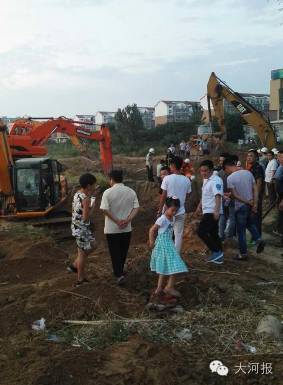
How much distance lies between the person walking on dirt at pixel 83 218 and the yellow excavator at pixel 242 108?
13.2m

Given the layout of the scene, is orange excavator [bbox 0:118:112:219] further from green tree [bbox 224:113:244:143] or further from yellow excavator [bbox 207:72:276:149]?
green tree [bbox 224:113:244:143]

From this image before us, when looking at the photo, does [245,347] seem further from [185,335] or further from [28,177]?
[28,177]

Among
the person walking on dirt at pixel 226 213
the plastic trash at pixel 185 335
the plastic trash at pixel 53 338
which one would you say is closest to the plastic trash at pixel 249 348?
the plastic trash at pixel 185 335

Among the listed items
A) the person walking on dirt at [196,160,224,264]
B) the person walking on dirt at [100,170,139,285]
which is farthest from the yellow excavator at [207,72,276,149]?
the person walking on dirt at [100,170,139,285]

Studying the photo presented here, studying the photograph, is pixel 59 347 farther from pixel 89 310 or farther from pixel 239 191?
pixel 239 191

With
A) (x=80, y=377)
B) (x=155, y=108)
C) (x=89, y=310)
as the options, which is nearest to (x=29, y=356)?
(x=80, y=377)

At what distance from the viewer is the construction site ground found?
4113 millimetres

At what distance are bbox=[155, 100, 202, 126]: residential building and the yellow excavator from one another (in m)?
57.5

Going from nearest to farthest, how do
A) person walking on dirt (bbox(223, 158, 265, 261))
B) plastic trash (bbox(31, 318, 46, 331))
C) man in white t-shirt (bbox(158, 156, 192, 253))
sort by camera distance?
plastic trash (bbox(31, 318, 46, 331)) → man in white t-shirt (bbox(158, 156, 192, 253)) → person walking on dirt (bbox(223, 158, 265, 261))

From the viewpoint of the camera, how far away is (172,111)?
78500 mm

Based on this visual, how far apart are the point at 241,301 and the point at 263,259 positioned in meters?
2.68

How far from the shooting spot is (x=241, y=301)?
5.86 m

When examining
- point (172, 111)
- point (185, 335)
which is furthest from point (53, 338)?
point (172, 111)

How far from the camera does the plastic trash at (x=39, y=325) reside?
5.25 m
